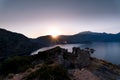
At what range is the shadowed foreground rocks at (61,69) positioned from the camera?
906 inches

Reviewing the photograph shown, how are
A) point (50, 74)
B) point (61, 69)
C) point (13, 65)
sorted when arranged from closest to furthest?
1. point (50, 74)
2. point (61, 69)
3. point (13, 65)

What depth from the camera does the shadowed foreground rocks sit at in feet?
75.5

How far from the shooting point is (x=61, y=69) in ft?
78.7

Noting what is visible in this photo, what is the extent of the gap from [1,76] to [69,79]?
12493 mm

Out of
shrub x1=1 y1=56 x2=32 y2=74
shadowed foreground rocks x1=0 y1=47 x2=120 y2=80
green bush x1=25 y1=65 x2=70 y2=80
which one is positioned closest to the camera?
green bush x1=25 y1=65 x2=70 y2=80

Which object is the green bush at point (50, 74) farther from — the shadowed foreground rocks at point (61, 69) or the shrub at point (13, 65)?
the shrub at point (13, 65)

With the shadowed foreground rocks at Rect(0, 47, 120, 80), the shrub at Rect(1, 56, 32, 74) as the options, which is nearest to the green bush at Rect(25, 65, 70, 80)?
the shadowed foreground rocks at Rect(0, 47, 120, 80)

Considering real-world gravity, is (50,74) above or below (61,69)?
below

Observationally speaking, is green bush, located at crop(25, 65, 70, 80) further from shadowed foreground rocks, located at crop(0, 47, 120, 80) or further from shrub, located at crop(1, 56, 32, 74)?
shrub, located at crop(1, 56, 32, 74)

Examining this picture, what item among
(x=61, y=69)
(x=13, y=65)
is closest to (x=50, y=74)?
(x=61, y=69)

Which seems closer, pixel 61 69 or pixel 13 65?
pixel 61 69

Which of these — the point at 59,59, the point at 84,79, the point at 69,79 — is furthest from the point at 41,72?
the point at 59,59

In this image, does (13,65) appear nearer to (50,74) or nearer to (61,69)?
(61,69)

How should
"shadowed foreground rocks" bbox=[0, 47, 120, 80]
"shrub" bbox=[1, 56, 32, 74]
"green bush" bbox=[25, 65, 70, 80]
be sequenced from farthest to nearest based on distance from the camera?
"shrub" bbox=[1, 56, 32, 74] < "shadowed foreground rocks" bbox=[0, 47, 120, 80] < "green bush" bbox=[25, 65, 70, 80]
